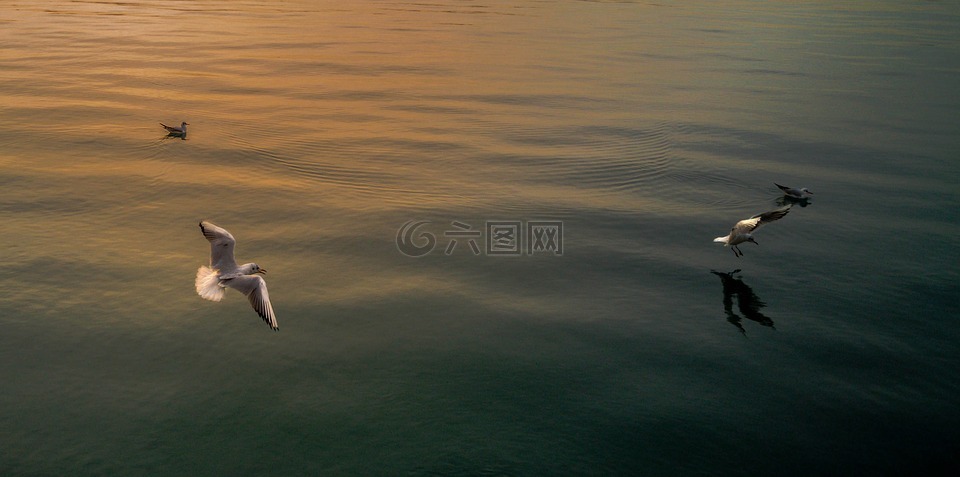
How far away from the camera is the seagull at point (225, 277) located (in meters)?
11.2

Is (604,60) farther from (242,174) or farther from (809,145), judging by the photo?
(242,174)

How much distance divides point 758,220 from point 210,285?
9.61 m

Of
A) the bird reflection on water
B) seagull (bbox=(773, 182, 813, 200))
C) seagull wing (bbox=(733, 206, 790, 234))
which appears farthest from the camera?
seagull (bbox=(773, 182, 813, 200))

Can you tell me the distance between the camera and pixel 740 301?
13914 millimetres

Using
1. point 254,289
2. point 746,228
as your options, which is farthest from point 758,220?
point 254,289

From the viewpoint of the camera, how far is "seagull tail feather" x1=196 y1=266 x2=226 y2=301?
11250 mm

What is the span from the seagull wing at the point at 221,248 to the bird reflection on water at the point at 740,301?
810 centimetres

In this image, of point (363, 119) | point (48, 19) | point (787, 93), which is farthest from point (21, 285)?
point (48, 19)

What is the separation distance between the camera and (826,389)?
11.3 meters

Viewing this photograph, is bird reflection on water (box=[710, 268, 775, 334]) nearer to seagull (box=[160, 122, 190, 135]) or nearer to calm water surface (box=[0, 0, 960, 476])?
calm water surface (box=[0, 0, 960, 476])

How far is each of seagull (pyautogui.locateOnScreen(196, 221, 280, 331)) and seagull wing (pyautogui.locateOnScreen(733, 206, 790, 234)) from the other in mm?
8647

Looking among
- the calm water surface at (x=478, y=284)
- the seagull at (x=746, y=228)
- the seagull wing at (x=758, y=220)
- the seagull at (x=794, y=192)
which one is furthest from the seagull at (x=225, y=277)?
the seagull at (x=794, y=192)

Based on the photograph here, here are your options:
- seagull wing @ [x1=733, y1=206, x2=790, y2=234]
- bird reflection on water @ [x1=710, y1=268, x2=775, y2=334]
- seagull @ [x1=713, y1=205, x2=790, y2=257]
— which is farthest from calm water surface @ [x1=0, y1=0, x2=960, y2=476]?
seagull wing @ [x1=733, y1=206, x2=790, y2=234]

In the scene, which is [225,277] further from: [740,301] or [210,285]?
[740,301]
